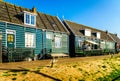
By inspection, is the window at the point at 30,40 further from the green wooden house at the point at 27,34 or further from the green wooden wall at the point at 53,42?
the green wooden wall at the point at 53,42

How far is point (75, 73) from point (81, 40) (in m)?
23.5

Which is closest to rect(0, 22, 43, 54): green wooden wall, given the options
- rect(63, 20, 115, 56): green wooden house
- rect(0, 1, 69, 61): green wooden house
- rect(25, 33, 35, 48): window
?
rect(0, 1, 69, 61): green wooden house

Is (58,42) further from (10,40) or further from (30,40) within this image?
(10,40)

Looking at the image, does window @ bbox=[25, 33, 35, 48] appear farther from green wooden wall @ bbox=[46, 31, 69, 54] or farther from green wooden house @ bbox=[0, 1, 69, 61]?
green wooden wall @ bbox=[46, 31, 69, 54]

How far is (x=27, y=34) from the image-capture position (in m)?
24.8

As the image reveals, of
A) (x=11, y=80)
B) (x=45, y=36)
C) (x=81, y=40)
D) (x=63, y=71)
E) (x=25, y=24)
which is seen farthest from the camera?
(x=81, y=40)

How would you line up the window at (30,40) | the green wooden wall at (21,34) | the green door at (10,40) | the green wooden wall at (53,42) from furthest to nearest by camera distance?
the green wooden wall at (53,42)
the window at (30,40)
the green door at (10,40)
the green wooden wall at (21,34)

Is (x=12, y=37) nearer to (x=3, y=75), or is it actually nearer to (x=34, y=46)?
(x=34, y=46)

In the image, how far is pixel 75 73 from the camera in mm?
14305

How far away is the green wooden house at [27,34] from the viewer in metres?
Answer: 21.8

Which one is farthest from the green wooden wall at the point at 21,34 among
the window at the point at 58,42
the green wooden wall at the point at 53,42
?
the window at the point at 58,42

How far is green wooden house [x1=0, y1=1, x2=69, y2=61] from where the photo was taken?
21.8 m

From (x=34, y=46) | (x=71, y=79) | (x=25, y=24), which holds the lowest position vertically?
(x=71, y=79)

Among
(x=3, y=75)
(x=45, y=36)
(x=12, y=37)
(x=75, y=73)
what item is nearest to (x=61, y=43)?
(x=45, y=36)
